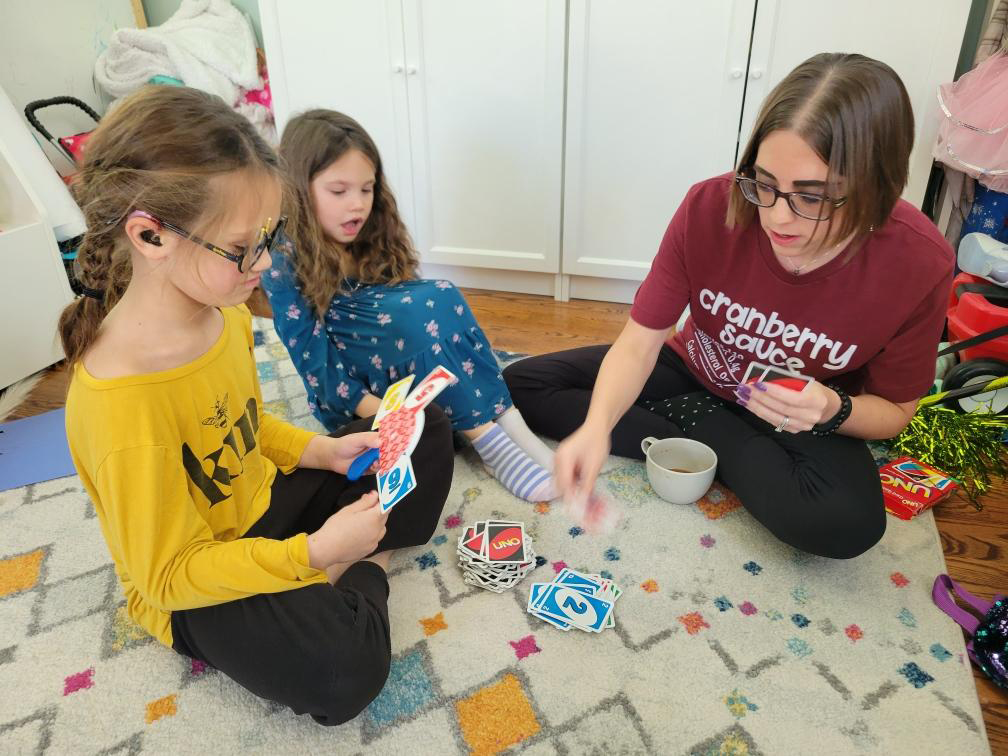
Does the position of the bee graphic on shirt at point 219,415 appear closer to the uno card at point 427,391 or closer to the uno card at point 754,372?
the uno card at point 427,391

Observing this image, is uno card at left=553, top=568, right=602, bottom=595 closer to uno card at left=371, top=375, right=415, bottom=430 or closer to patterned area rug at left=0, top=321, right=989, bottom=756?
patterned area rug at left=0, top=321, right=989, bottom=756

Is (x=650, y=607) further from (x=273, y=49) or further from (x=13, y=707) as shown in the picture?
(x=273, y=49)

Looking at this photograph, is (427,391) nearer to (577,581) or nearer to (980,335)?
(577,581)

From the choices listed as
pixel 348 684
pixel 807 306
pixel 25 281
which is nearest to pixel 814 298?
pixel 807 306

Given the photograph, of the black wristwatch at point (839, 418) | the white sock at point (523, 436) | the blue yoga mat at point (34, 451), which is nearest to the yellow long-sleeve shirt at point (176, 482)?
the white sock at point (523, 436)

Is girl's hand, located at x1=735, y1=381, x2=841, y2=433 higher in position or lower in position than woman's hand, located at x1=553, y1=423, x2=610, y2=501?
higher

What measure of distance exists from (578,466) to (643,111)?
4.99 feet

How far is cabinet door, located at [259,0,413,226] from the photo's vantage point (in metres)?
2.28

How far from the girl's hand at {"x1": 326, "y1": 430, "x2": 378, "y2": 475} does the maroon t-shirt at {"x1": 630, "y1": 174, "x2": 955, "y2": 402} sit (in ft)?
1.75

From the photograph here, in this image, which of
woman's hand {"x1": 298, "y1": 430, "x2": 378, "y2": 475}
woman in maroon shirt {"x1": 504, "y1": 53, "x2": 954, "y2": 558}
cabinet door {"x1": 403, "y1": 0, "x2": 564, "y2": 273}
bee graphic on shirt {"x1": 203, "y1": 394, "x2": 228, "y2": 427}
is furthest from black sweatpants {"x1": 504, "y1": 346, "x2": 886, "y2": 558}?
cabinet door {"x1": 403, "y1": 0, "x2": 564, "y2": 273}

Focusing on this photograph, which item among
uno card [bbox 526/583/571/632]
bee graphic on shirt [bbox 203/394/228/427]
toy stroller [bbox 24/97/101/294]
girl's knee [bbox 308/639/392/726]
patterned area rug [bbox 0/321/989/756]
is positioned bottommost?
patterned area rug [bbox 0/321/989/756]

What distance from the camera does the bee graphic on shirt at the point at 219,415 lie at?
3.14ft

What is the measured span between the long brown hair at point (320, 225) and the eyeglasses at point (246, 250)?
16.9 inches

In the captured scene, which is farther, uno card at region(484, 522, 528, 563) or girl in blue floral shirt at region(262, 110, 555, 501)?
girl in blue floral shirt at region(262, 110, 555, 501)
